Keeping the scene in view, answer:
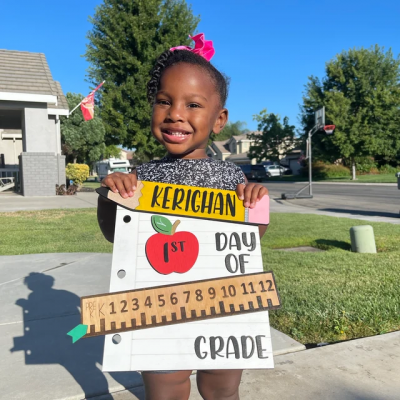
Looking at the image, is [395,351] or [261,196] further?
[395,351]

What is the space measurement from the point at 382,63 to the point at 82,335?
38882 mm

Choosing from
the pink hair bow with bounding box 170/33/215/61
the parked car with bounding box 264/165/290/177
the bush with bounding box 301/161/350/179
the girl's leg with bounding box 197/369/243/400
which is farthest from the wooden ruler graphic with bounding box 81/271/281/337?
the parked car with bounding box 264/165/290/177

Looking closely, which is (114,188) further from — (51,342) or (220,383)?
(51,342)

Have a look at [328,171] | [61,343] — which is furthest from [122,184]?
[328,171]

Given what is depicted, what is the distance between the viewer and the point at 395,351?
9.12 feet

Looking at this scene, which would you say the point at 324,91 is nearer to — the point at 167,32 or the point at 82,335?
the point at 167,32

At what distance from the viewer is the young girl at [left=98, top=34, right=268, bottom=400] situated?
5.37 ft

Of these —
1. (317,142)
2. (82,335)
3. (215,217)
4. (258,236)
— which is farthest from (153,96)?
(317,142)

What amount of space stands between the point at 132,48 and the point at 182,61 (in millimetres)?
23630

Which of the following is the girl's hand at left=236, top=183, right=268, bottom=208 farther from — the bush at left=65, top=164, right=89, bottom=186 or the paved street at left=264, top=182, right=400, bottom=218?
the bush at left=65, top=164, right=89, bottom=186

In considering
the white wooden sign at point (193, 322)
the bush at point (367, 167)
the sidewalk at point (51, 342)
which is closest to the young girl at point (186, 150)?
the white wooden sign at point (193, 322)

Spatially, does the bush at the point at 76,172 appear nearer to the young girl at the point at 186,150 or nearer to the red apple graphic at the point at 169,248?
the young girl at the point at 186,150

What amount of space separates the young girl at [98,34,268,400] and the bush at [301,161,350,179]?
38.7m

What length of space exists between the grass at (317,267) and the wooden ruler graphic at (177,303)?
1.75 meters
